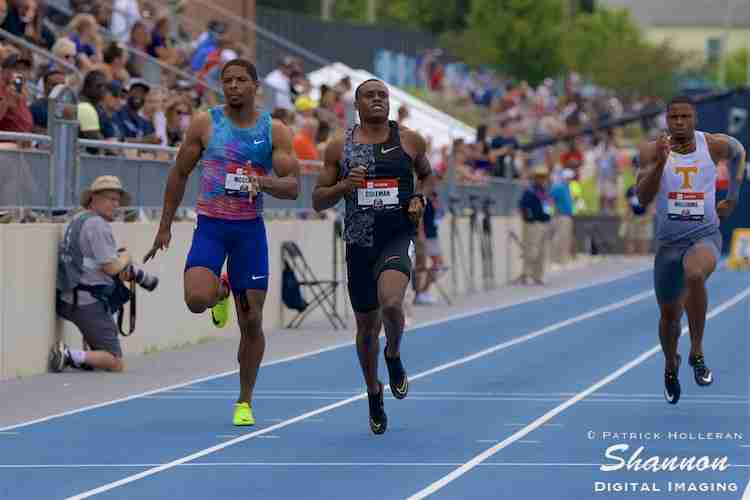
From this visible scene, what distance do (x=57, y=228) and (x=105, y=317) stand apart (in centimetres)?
85

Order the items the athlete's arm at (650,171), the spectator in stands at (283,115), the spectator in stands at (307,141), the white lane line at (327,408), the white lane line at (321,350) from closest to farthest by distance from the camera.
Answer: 1. the white lane line at (327,408)
2. the athlete's arm at (650,171)
3. the white lane line at (321,350)
4. the spectator in stands at (283,115)
5. the spectator in stands at (307,141)

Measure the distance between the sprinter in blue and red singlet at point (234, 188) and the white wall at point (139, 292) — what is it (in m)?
3.90

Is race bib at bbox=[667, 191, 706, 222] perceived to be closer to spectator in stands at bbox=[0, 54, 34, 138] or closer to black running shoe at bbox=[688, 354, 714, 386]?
black running shoe at bbox=[688, 354, 714, 386]

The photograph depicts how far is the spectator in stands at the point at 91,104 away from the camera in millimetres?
19078

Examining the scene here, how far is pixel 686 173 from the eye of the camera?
14.3 metres

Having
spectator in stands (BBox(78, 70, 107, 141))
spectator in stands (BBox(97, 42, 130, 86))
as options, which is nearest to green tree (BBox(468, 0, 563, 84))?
spectator in stands (BBox(97, 42, 130, 86))

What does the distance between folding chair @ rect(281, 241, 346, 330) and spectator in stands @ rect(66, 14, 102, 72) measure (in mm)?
3048

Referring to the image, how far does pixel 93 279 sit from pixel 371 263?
505 centimetres

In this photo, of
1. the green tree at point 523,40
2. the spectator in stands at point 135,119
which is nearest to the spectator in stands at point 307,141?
the spectator in stands at point 135,119

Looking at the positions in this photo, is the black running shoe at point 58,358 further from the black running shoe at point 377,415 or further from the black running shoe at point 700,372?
the black running shoe at point 700,372

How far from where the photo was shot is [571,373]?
58.5ft

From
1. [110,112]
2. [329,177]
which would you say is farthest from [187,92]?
[329,177]

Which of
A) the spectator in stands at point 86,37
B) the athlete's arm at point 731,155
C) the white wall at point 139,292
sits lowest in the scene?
the white wall at point 139,292

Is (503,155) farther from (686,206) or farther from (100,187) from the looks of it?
(686,206)
